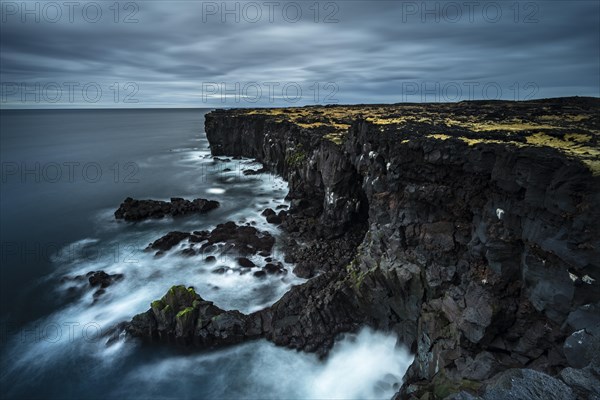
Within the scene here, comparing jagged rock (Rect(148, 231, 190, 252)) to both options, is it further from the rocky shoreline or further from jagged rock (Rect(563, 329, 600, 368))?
jagged rock (Rect(563, 329, 600, 368))

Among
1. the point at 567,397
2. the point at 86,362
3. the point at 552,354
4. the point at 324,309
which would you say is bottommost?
the point at 86,362

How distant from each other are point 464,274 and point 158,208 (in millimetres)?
46542

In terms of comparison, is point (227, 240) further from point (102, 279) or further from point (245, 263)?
point (102, 279)

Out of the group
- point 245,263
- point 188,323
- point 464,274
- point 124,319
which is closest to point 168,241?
point 245,263

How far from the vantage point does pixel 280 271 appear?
1331 inches

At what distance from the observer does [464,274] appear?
1861cm

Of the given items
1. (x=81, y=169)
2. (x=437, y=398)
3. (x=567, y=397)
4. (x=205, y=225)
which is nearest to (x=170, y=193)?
(x=205, y=225)

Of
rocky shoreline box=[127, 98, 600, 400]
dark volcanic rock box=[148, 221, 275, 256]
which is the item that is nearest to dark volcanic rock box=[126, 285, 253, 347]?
rocky shoreline box=[127, 98, 600, 400]

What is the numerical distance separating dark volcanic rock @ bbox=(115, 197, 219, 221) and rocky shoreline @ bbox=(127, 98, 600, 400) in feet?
82.8

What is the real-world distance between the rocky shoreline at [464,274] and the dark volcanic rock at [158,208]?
2523cm

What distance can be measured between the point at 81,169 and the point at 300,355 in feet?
281

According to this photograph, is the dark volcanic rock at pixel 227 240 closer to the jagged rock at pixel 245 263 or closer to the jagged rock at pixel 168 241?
the jagged rock at pixel 168 241

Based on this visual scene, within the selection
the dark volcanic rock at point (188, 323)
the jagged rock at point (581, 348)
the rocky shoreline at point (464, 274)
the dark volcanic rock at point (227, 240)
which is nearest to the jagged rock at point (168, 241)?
the dark volcanic rock at point (227, 240)

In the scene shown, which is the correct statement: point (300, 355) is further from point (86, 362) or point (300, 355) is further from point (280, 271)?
point (86, 362)
